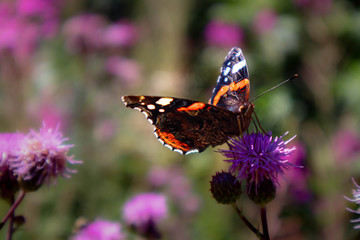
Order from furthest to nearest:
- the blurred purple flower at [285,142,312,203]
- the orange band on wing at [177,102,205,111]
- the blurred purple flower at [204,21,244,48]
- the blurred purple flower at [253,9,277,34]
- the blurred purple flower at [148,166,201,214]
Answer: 1. the blurred purple flower at [253,9,277,34]
2. the blurred purple flower at [204,21,244,48]
3. the blurred purple flower at [148,166,201,214]
4. the blurred purple flower at [285,142,312,203]
5. the orange band on wing at [177,102,205,111]

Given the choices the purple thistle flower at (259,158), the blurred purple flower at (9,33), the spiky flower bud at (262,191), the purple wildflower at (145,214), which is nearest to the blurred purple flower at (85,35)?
the blurred purple flower at (9,33)

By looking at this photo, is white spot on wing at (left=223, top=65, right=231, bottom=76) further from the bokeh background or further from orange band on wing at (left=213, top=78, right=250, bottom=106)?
the bokeh background

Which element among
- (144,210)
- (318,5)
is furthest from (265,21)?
(144,210)

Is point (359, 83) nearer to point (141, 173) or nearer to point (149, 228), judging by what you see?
point (141, 173)

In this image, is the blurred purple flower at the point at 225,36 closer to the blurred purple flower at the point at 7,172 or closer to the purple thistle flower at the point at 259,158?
the purple thistle flower at the point at 259,158

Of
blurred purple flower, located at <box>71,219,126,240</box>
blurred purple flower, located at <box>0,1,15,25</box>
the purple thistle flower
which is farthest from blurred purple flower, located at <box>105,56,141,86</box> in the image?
the purple thistle flower

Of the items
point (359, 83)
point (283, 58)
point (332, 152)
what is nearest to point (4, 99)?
point (283, 58)
